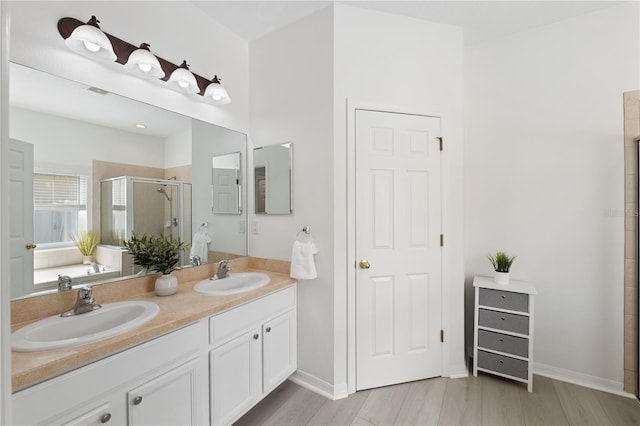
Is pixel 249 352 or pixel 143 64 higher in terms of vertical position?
pixel 143 64

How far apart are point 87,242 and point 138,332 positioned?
0.66 metres

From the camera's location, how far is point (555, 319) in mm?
2104

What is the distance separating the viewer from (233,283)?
1954mm

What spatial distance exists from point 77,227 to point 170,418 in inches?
41.1

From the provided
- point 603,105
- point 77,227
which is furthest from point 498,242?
point 77,227

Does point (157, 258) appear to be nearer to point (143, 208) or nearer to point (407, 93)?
point (143, 208)

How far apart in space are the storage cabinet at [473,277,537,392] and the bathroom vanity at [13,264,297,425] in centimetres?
147

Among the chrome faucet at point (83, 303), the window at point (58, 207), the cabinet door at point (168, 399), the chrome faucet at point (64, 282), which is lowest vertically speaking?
the cabinet door at point (168, 399)

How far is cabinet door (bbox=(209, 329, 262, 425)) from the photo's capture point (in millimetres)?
1399

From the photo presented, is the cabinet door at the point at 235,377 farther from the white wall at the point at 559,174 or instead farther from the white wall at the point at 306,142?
the white wall at the point at 559,174

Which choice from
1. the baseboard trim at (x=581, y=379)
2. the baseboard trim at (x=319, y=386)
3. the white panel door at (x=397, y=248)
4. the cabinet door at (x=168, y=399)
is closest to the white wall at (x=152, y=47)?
the white panel door at (x=397, y=248)

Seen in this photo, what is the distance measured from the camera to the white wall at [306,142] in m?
1.91

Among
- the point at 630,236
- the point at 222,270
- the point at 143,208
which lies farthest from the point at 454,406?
the point at 143,208

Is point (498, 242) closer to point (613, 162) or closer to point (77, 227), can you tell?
point (613, 162)
